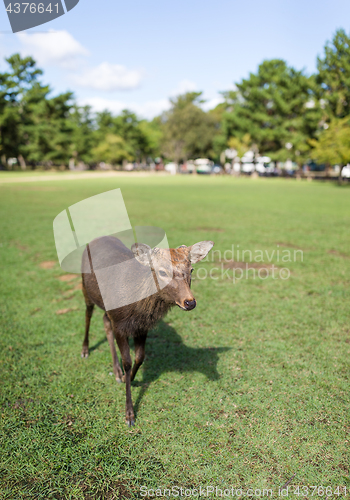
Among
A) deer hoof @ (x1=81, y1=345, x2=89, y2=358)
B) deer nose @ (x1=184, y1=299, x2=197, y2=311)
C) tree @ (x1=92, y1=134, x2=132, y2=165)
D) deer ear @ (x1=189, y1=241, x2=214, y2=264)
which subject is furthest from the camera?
tree @ (x1=92, y1=134, x2=132, y2=165)

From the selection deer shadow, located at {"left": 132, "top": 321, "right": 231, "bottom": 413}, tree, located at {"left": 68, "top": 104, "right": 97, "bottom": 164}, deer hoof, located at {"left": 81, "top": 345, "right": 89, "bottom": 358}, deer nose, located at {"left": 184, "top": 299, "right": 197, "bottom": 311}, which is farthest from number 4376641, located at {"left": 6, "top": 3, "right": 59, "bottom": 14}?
tree, located at {"left": 68, "top": 104, "right": 97, "bottom": 164}

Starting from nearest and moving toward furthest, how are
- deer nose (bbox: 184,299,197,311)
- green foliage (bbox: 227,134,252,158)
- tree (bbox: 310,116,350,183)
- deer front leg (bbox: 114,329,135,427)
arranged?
1. deer nose (bbox: 184,299,197,311)
2. deer front leg (bbox: 114,329,135,427)
3. tree (bbox: 310,116,350,183)
4. green foliage (bbox: 227,134,252,158)

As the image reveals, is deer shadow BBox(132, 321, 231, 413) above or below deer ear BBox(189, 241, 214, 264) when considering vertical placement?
below

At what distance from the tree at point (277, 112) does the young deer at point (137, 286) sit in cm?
5332

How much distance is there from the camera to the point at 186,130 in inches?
2965

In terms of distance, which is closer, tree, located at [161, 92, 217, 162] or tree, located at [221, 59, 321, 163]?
tree, located at [221, 59, 321, 163]

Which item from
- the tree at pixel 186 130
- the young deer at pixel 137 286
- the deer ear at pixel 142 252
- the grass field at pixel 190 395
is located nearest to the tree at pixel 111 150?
the tree at pixel 186 130

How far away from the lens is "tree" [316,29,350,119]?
146 ft

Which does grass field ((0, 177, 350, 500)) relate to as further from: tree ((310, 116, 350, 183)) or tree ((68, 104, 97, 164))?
tree ((68, 104, 97, 164))

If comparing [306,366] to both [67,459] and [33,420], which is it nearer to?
[67,459]

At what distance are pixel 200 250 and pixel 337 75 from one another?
5533 centimetres

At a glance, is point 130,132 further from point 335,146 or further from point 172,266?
point 172,266

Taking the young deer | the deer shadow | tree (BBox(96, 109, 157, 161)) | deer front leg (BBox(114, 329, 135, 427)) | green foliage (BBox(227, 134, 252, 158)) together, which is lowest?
the deer shadow

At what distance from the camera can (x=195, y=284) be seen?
279 inches
